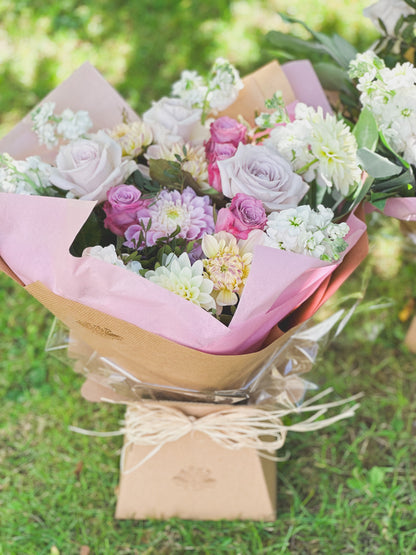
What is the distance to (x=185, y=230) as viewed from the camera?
1068 millimetres

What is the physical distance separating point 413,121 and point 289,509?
3.47ft

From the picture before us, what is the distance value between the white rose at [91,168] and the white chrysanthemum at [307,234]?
31 cm

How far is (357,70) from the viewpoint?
1.08 m

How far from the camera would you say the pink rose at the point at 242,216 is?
3.34 feet

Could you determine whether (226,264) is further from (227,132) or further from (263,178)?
(227,132)

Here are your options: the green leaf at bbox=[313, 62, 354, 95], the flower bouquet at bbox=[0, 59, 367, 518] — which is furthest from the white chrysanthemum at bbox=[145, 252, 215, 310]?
the green leaf at bbox=[313, 62, 354, 95]

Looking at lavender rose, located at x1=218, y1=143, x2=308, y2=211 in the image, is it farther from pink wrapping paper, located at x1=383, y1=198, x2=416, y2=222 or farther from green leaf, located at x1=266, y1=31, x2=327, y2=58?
green leaf, located at x1=266, y1=31, x2=327, y2=58

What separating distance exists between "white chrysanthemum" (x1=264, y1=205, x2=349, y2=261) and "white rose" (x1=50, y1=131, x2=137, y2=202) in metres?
0.31

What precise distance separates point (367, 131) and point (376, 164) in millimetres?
78

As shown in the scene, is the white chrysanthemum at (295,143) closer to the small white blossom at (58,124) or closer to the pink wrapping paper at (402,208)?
Result: the pink wrapping paper at (402,208)

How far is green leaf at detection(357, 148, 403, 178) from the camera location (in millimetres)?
1037

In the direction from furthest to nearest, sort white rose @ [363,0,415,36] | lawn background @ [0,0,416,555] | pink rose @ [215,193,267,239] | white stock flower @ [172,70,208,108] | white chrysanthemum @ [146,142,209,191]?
lawn background @ [0,0,416,555] < white rose @ [363,0,415,36] < white stock flower @ [172,70,208,108] < white chrysanthemum @ [146,142,209,191] < pink rose @ [215,193,267,239]

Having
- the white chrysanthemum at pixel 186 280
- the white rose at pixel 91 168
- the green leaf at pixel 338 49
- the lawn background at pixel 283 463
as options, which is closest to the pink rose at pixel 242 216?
the white chrysanthemum at pixel 186 280

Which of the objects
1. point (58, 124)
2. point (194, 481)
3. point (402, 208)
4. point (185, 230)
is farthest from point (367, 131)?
point (194, 481)
